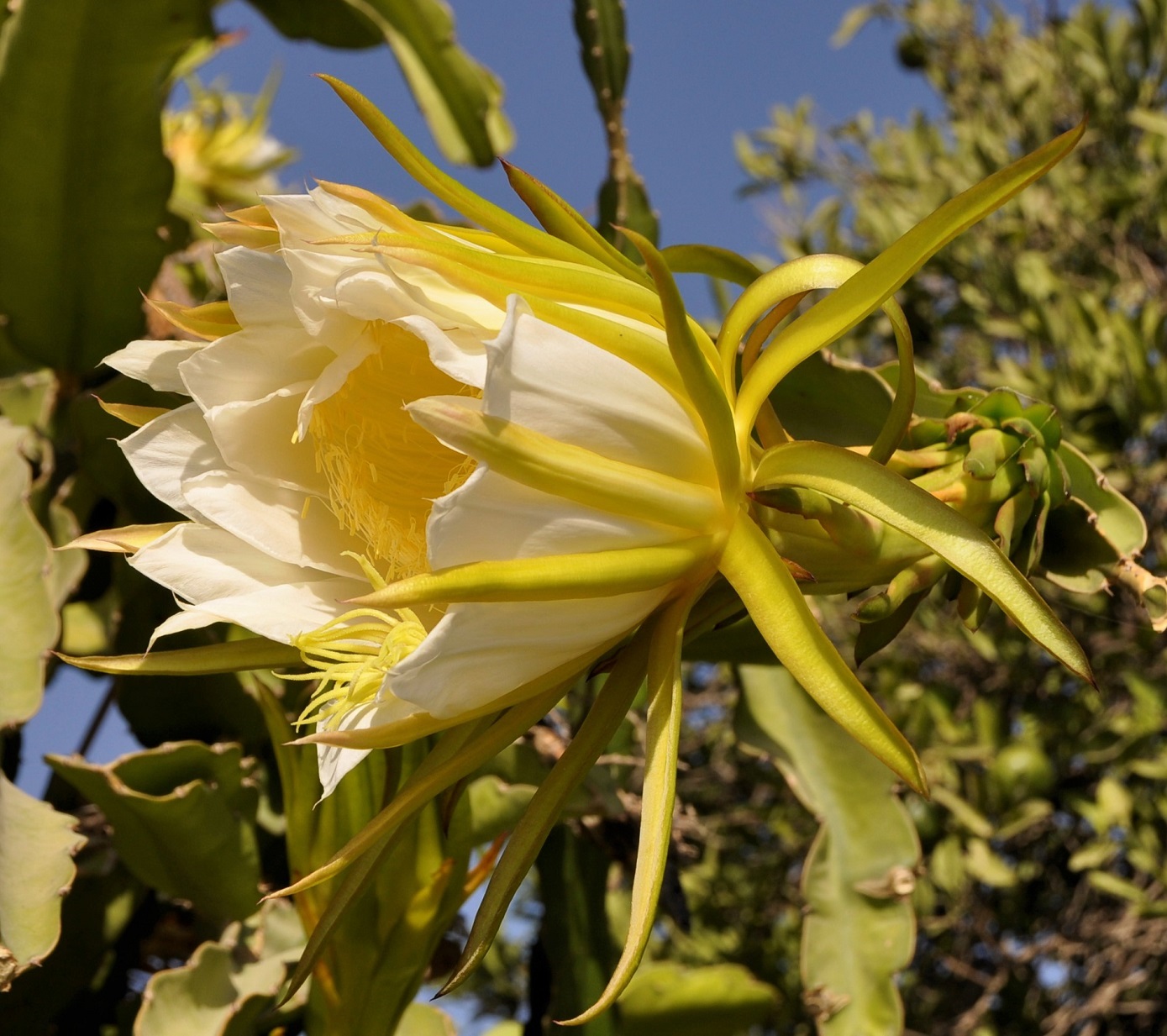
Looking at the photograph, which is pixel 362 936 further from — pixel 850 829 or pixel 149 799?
pixel 850 829

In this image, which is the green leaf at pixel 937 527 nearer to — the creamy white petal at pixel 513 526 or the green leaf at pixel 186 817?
the creamy white petal at pixel 513 526

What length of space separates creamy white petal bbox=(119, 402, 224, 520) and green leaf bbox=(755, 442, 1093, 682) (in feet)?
1.20

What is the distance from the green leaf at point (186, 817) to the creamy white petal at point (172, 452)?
11.0 inches

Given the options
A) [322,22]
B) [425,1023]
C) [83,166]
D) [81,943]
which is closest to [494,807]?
[425,1023]

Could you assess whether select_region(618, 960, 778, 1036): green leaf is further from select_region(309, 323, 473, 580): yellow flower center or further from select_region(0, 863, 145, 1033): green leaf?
select_region(309, 323, 473, 580): yellow flower center

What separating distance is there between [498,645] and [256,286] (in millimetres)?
262

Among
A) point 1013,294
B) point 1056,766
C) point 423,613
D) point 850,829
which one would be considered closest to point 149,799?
point 423,613

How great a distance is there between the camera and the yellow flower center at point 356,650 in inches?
23.1

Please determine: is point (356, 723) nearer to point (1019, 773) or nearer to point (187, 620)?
point (187, 620)

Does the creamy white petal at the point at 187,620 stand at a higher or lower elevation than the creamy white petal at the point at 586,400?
lower

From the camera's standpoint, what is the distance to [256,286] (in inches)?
24.9

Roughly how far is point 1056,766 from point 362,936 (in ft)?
5.76

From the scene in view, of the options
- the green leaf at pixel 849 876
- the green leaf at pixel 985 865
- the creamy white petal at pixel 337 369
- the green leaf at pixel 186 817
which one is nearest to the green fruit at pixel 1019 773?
the green leaf at pixel 985 865

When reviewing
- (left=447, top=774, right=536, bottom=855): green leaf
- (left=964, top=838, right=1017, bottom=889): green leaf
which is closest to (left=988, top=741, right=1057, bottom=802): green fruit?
(left=964, top=838, right=1017, bottom=889): green leaf
